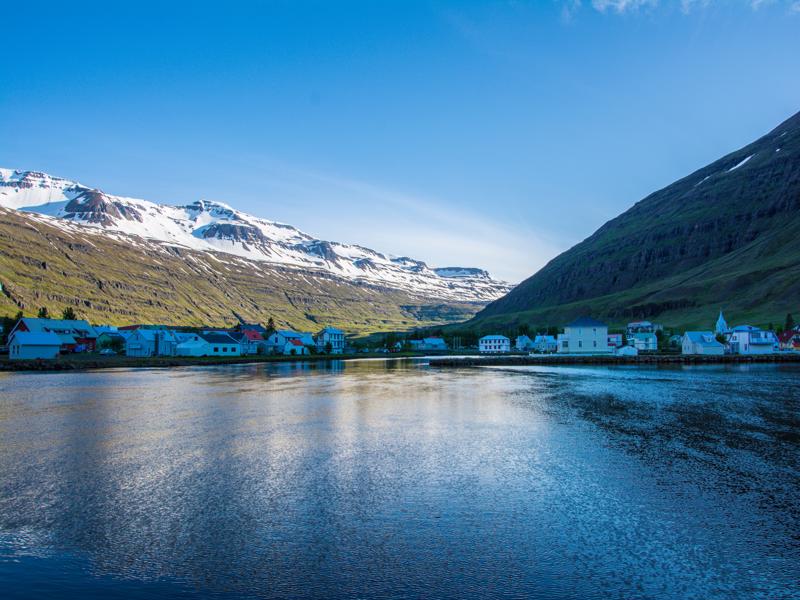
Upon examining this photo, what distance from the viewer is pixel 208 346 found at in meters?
127

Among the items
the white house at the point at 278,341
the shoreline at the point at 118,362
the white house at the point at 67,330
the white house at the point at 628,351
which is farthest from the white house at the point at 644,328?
the white house at the point at 67,330

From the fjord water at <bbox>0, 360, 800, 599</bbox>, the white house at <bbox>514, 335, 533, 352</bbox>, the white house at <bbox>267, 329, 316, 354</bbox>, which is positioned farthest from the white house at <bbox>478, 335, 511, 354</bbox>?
the fjord water at <bbox>0, 360, 800, 599</bbox>

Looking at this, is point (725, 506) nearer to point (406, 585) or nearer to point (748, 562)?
point (748, 562)

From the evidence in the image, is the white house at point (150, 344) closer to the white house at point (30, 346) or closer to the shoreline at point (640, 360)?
the white house at point (30, 346)

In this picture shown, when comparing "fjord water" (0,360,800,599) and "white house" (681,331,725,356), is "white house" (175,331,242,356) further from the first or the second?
"white house" (681,331,725,356)

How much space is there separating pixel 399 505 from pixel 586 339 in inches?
5035

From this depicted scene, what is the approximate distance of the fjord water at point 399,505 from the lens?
13148 mm

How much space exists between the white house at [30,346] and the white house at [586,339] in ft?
371

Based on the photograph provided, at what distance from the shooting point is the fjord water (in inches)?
518

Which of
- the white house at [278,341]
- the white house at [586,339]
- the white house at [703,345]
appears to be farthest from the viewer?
the white house at [278,341]

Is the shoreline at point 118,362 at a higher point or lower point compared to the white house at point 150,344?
lower

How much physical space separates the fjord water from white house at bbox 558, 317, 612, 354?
337ft

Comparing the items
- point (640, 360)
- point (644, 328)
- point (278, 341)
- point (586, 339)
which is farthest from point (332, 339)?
point (644, 328)

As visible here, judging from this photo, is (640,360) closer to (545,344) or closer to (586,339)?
(586,339)
